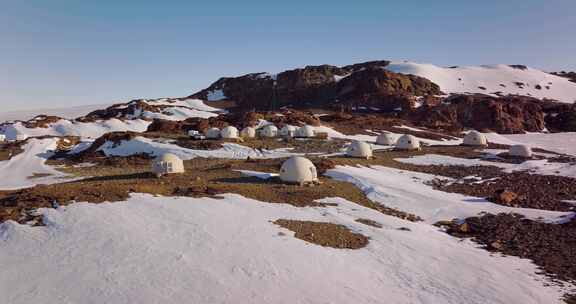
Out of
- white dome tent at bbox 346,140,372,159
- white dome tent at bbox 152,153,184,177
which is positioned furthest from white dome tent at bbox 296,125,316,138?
white dome tent at bbox 152,153,184,177

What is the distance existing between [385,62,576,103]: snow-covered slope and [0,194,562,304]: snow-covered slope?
122357 millimetres

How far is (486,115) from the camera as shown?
314 ft

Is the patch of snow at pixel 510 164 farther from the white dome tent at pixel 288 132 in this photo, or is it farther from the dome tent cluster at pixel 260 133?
the white dome tent at pixel 288 132

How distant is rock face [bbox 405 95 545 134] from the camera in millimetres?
93500

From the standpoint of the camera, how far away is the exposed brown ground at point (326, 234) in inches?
674

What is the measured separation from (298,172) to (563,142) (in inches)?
2761

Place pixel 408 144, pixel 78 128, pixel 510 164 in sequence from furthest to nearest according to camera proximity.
→ pixel 78 128
pixel 408 144
pixel 510 164

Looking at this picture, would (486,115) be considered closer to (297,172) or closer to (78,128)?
(297,172)

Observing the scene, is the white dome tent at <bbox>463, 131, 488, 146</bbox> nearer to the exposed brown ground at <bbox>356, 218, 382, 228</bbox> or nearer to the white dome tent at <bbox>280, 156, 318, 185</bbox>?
the white dome tent at <bbox>280, 156, 318, 185</bbox>

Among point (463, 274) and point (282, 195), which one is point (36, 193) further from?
point (463, 274)

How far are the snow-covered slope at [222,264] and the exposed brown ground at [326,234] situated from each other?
1.62ft

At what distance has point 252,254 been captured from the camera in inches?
591

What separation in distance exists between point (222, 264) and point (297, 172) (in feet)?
45.2

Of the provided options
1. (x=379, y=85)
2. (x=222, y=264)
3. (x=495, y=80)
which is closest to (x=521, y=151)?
(x=222, y=264)
